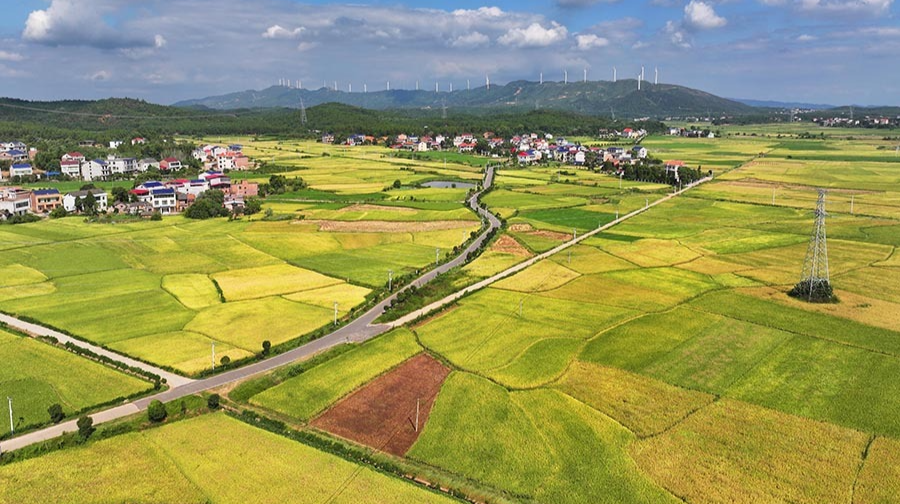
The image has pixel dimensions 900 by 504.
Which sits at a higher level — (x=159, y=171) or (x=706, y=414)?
(x=159, y=171)

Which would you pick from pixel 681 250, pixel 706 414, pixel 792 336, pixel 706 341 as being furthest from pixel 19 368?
pixel 681 250

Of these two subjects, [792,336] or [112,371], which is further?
[792,336]

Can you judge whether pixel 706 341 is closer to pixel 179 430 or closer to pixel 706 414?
pixel 706 414

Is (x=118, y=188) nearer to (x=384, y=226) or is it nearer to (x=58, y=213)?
(x=58, y=213)

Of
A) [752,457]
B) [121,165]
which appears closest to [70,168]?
[121,165]

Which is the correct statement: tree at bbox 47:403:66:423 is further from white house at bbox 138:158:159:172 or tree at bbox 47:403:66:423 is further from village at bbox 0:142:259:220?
white house at bbox 138:158:159:172

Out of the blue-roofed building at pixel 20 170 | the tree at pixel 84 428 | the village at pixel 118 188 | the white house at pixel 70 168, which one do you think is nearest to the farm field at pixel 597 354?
the tree at pixel 84 428

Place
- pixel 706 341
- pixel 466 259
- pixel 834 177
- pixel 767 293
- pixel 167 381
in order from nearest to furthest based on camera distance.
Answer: pixel 167 381 → pixel 706 341 → pixel 767 293 → pixel 466 259 → pixel 834 177
